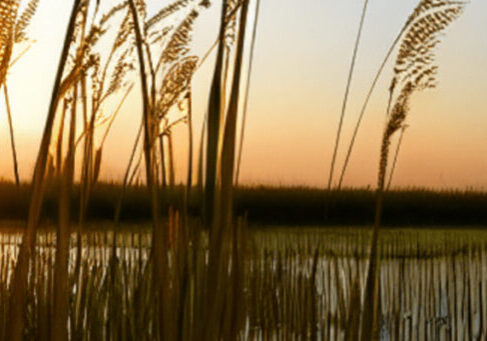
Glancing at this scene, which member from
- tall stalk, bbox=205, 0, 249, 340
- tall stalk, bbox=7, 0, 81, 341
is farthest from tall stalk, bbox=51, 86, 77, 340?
tall stalk, bbox=205, 0, 249, 340

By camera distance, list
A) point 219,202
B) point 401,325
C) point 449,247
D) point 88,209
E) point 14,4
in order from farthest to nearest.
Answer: point 449,247 < point 401,325 < point 88,209 < point 14,4 < point 219,202

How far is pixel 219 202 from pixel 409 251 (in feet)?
5.80

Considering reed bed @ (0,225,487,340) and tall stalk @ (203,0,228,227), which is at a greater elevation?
tall stalk @ (203,0,228,227)

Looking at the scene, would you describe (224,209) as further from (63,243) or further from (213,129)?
(63,243)

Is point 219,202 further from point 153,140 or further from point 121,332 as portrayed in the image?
point 121,332

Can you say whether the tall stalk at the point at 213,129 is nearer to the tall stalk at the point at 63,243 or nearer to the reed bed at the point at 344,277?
the tall stalk at the point at 63,243

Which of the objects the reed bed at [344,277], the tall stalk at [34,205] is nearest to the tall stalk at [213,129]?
the tall stalk at [34,205]

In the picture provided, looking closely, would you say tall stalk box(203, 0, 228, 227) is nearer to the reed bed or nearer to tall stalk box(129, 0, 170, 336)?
tall stalk box(129, 0, 170, 336)

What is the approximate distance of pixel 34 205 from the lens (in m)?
0.71

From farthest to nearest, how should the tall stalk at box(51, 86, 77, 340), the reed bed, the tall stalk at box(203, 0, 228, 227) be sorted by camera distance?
the reed bed → the tall stalk at box(51, 86, 77, 340) → the tall stalk at box(203, 0, 228, 227)

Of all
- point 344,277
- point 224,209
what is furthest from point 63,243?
point 344,277

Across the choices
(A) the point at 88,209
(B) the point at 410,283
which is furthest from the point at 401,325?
(A) the point at 88,209

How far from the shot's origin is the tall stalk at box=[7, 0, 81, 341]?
64 cm

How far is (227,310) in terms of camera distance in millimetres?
745
